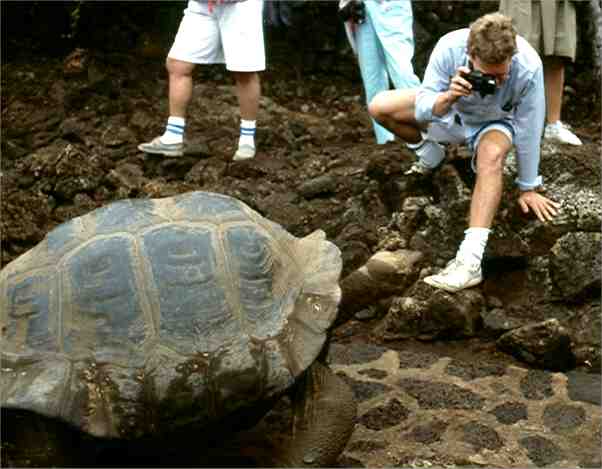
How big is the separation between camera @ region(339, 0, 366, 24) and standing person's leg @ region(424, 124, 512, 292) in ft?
3.93

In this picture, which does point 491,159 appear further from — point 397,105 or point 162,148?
point 162,148

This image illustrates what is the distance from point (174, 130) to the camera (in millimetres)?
5988

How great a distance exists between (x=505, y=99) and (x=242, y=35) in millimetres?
1504

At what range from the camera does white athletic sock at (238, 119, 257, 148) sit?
19.5 ft

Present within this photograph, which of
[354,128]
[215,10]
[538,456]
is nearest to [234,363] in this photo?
[538,456]

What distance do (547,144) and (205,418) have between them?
264 cm

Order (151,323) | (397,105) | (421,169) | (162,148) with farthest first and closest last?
(162,148) → (421,169) → (397,105) → (151,323)

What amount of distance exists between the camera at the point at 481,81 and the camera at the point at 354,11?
1.29 m

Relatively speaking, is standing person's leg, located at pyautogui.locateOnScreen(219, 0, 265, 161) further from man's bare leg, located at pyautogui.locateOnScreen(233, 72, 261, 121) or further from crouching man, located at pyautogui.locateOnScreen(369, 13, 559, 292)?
crouching man, located at pyautogui.locateOnScreen(369, 13, 559, 292)

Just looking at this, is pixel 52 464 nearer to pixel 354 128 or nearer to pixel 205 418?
pixel 205 418

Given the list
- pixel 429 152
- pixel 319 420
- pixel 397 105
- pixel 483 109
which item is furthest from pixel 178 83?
pixel 319 420

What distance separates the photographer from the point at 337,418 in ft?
12.1

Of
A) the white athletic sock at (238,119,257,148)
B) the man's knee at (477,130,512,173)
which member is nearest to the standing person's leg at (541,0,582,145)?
the man's knee at (477,130,512,173)

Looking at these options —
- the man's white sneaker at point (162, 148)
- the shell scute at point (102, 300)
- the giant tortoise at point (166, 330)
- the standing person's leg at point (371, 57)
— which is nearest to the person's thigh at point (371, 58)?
the standing person's leg at point (371, 57)
